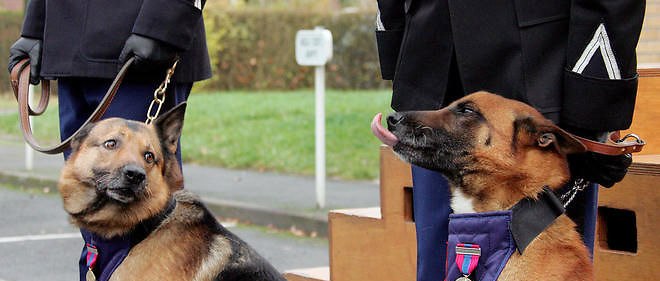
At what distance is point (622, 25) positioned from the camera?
2.47 metres

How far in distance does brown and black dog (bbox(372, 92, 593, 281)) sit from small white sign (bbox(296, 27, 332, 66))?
4959mm

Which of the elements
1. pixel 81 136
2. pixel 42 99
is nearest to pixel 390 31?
pixel 81 136

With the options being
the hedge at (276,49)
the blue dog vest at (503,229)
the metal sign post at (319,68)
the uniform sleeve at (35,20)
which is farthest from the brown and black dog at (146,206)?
the hedge at (276,49)

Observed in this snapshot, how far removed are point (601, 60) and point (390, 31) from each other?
0.81 metres

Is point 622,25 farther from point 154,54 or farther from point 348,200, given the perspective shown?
point 348,200

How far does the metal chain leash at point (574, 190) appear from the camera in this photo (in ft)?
8.69

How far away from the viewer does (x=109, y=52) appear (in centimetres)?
318

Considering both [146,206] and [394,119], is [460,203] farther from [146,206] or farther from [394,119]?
[146,206]

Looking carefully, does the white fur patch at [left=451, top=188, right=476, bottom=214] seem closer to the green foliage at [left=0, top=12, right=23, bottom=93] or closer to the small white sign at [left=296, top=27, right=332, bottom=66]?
the small white sign at [left=296, top=27, right=332, bottom=66]

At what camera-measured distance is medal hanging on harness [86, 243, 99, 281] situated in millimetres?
3074

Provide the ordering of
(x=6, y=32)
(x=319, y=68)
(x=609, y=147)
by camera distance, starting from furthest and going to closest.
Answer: (x=6, y=32)
(x=319, y=68)
(x=609, y=147)

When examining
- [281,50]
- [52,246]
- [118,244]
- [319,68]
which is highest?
[319,68]

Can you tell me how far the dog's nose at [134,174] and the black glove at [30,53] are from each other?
0.72 metres

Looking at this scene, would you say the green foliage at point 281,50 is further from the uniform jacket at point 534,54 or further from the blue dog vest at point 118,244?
the uniform jacket at point 534,54
